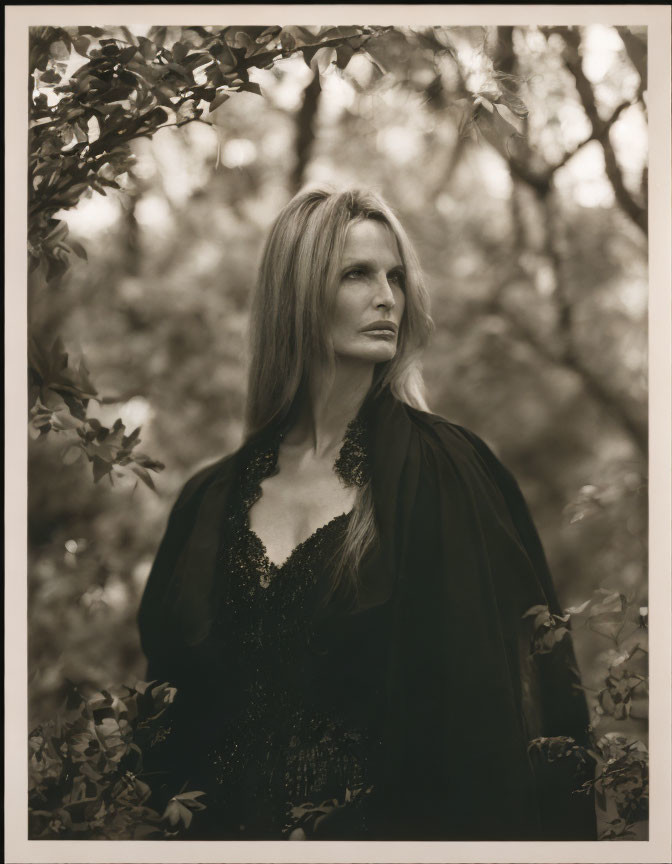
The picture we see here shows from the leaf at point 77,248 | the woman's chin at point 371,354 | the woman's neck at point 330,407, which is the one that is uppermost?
the leaf at point 77,248

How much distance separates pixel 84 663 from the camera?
77.5 inches

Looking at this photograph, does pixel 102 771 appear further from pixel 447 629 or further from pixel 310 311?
pixel 310 311

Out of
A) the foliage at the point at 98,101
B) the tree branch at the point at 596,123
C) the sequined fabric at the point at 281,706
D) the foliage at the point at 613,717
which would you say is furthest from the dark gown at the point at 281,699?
the tree branch at the point at 596,123

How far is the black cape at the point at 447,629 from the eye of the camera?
1.89m

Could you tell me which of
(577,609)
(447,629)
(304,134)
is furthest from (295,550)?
(304,134)

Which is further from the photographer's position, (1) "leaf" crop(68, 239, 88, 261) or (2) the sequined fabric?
(1) "leaf" crop(68, 239, 88, 261)

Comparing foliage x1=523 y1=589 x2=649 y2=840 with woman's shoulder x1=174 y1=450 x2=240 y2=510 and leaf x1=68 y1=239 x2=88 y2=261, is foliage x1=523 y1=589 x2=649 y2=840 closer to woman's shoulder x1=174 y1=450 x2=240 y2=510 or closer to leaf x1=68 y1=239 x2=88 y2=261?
woman's shoulder x1=174 y1=450 x2=240 y2=510

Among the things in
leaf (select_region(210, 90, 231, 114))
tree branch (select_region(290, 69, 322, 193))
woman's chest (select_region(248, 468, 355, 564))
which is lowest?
woman's chest (select_region(248, 468, 355, 564))

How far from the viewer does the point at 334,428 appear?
6.49 ft

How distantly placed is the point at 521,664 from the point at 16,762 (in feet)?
3.47

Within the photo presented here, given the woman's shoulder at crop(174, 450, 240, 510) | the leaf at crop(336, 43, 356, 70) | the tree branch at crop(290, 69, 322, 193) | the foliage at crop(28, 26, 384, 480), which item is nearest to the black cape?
the woman's shoulder at crop(174, 450, 240, 510)

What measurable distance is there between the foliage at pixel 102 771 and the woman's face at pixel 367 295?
81cm

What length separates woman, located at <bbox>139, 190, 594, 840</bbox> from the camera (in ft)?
6.22

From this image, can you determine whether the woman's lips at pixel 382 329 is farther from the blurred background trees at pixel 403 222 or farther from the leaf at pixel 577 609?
the leaf at pixel 577 609
